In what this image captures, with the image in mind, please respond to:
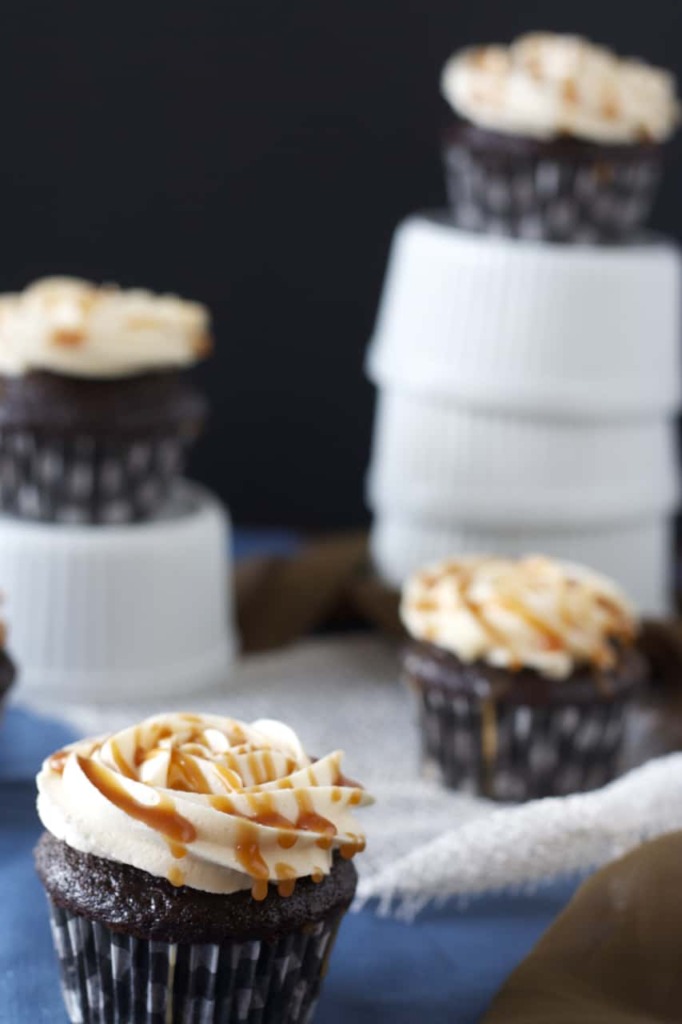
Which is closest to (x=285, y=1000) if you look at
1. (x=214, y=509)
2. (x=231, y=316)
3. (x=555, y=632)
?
(x=555, y=632)

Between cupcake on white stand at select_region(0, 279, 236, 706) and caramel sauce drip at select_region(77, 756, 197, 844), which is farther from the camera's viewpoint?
cupcake on white stand at select_region(0, 279, 236, 706)

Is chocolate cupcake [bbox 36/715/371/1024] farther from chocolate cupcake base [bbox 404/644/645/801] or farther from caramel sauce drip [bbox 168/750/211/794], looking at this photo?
chocolate cupcake base [bbox 404/644/645/801]

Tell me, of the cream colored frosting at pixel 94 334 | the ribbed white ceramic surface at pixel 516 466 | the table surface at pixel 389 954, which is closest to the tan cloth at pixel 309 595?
the ribbed white ceramic surface at pixel 516 466

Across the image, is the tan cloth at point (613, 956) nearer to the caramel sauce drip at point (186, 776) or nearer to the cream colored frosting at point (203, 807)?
the cream colored frosting at point (203, 807)

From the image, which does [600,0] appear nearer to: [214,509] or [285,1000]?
[214,509]

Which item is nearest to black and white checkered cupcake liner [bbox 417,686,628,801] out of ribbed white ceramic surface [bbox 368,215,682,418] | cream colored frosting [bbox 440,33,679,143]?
ribbed white ceramic surface [bbox 368,215,682,418]

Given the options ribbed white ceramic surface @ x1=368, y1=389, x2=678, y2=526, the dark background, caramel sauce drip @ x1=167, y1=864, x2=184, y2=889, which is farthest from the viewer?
the dark background
